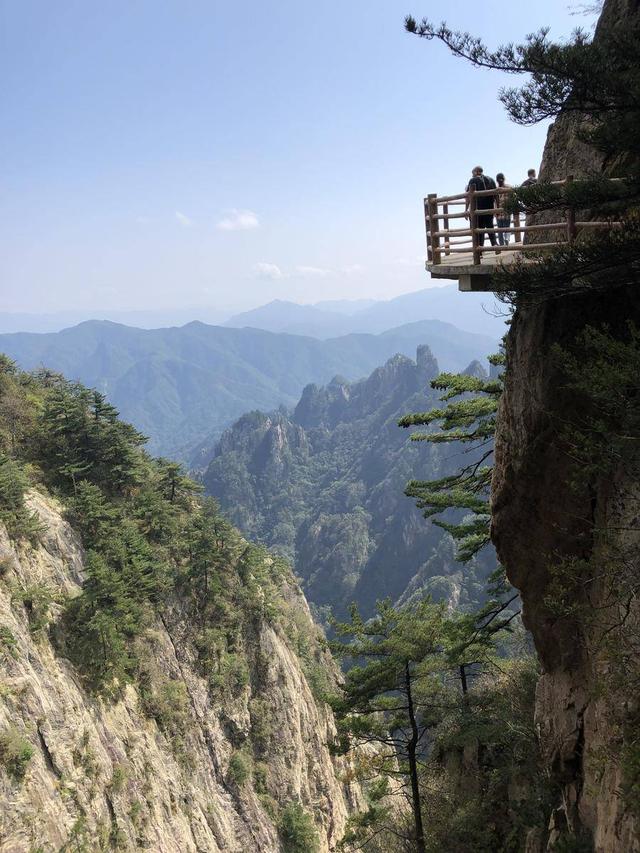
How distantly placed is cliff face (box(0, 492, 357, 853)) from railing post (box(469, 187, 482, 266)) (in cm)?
1469

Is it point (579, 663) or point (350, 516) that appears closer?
point (579, 663)

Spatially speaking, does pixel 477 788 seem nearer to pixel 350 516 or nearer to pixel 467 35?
pixel 467 35

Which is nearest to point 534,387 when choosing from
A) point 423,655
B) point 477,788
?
point 423,655

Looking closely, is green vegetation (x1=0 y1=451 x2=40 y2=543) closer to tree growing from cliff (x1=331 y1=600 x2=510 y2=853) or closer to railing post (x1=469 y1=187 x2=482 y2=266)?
tree growing from cliff (x1=331 y1=600 x2=510 y2=853)

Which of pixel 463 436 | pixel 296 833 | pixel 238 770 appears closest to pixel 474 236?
pixel 463 436

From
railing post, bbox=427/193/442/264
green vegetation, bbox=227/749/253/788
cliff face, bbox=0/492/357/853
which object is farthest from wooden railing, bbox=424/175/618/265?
green vegetation, bbox=227/749/253/788

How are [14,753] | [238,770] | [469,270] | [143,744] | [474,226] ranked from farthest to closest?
[238,770] → [143,744] → [14,753] → [474,226] → [469,270]

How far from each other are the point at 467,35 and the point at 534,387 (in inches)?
179

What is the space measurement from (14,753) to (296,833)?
1610 centimetres

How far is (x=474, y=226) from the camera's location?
30.3 ft

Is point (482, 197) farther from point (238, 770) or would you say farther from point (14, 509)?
point (238, 770)

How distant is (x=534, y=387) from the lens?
8.06m

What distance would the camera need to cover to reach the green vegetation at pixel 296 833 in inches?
938

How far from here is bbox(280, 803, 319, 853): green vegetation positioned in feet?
78.1
